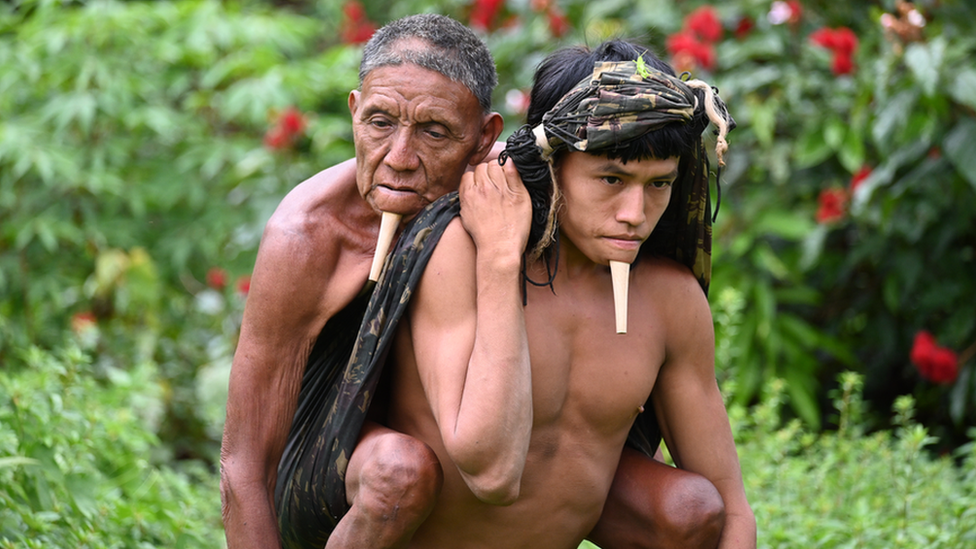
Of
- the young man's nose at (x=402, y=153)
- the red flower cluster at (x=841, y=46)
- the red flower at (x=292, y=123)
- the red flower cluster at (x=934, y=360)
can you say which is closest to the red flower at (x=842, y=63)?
the red flower cluster at (x=841, y=46)

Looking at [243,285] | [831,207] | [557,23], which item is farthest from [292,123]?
[831,207]

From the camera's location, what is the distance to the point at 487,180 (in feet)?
7.61

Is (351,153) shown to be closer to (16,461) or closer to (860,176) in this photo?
(860,176)

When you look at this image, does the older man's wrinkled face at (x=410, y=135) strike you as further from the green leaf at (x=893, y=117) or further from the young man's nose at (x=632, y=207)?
the green leaf at (x=893, y=117)

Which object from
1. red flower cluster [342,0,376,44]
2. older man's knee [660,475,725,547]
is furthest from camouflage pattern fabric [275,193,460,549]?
red flower cluster [342,0,376,44]

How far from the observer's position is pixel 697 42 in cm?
493

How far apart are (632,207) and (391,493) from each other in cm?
77

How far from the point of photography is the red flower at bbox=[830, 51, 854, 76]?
4801 millimetres

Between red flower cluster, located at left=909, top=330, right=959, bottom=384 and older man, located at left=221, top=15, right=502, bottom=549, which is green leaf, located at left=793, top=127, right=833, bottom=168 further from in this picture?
older man, located at left=221, top=15, right=502, bottom=549

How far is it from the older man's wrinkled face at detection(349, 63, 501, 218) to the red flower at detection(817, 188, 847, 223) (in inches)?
111

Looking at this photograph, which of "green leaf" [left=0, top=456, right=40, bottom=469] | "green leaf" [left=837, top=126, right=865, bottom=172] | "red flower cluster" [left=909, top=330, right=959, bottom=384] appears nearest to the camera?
"green leaf" [left=0, top=456, right=40, bottom=469]

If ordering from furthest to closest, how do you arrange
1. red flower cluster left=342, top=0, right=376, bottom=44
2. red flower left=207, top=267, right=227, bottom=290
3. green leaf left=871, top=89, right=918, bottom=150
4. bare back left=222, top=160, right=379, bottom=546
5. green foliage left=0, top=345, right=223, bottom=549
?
red flower cluster left=342, top=0, right=376, bottom=44 → red flower left=207, top=267, right=227, bottom=290 → green leaf left=871, top=89, right=918, bottom=150 → green foliage left=0, top=345, right=223, bottom=549 → bare back left=222, top=160, right=379, bottom=546

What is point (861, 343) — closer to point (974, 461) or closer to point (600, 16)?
point (974, 461)

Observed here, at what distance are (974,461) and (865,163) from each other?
1795mm
